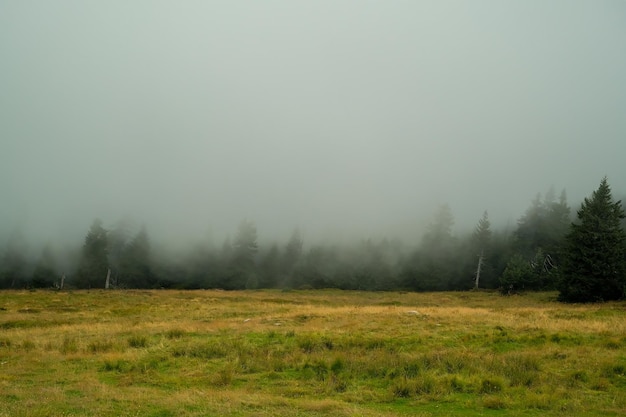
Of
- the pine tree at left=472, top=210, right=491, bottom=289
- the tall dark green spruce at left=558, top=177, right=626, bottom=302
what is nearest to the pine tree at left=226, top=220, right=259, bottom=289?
the pine tree at left=472, top=210, right=491, bottom=289

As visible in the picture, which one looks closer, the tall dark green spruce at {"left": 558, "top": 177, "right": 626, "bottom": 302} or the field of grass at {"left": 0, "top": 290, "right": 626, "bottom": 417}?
the field of grass at {"left": 0, "top": 290, "right": 626, "bottom": 417}

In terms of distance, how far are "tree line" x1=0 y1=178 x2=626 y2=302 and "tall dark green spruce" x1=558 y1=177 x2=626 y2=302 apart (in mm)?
19536

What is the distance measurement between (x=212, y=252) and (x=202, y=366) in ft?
356

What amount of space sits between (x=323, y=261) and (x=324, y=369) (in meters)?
98.1

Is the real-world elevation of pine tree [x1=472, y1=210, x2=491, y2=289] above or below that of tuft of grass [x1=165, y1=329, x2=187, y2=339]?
above

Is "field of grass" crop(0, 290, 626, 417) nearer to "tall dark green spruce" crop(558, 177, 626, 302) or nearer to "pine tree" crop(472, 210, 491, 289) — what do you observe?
"tall dark green spruce" crop(558, 177, 626, 302)

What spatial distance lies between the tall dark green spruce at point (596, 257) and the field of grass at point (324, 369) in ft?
89.0

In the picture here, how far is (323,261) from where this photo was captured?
114062 millimetres

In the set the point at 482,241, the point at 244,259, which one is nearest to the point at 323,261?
the point at 244,259

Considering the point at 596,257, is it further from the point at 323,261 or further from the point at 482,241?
the point at 323,261

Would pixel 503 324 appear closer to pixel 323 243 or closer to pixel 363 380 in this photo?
pixel 363 380

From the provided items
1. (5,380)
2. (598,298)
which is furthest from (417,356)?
(598,298)

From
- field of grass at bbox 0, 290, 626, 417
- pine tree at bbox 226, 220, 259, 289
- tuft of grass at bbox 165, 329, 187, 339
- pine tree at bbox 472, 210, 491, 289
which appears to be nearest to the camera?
field of grass at bbox 0, 290, 626, 417

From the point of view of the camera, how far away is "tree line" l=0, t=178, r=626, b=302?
305ft
